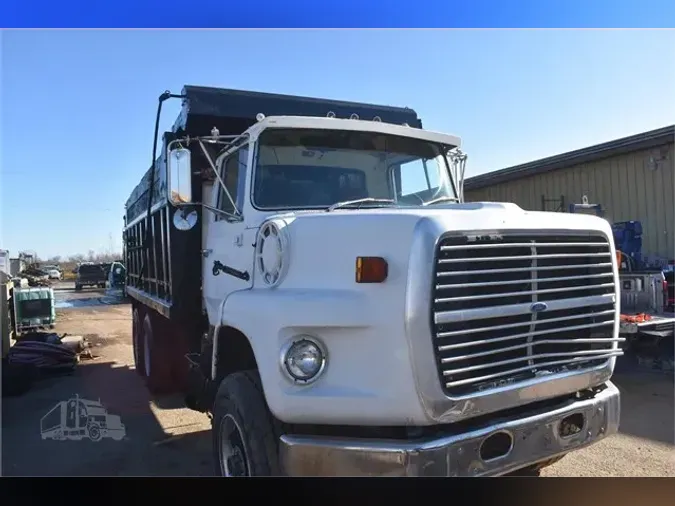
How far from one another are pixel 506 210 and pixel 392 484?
145 centimetres

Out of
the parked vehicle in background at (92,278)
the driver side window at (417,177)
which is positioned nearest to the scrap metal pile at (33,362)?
the parked vehicle in background at (92,278)

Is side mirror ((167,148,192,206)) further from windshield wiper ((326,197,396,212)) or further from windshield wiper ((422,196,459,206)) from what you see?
windshield wiper ((422,196,459,206))

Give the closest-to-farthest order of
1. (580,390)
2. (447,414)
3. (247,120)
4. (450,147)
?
(447,414) < (580,390) < (450,147) < (247,120)

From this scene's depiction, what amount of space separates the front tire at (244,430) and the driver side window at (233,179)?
1185 millimetres

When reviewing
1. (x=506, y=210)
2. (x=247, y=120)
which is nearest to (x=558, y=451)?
(x=506, y=210)

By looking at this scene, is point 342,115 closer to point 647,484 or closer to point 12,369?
point 647,484

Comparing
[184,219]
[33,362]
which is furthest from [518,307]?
[33,362]

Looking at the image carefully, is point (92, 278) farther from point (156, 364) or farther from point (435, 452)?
point (435, 452)

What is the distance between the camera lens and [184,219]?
4184 millimetres

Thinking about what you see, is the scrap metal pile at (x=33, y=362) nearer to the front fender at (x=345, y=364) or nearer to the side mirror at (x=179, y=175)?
the side mirror at (x=179, y=175)

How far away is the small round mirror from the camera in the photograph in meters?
4.09

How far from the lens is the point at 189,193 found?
3.60 m

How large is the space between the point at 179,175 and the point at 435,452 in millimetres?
2274

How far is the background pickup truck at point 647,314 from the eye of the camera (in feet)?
16.4
